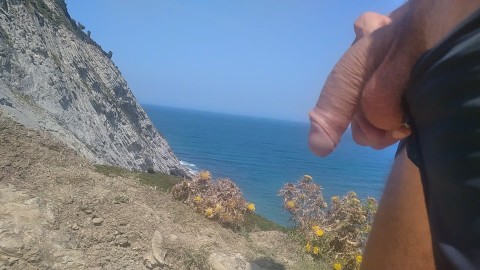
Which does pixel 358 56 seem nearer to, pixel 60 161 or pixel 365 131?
pixel 365 131

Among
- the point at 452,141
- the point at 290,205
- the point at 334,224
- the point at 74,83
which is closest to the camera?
the point at 452,141

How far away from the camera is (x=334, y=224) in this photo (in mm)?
4125

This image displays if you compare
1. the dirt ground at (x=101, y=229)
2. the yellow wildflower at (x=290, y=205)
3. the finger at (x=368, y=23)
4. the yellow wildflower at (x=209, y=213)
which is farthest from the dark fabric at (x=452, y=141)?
the yellow wildflower at (x=290, y=205)

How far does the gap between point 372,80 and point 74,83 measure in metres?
26.5

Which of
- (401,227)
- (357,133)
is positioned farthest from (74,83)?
(401,227)

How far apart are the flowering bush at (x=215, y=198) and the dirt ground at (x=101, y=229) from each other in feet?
0.39

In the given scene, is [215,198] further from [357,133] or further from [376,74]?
[376,74]

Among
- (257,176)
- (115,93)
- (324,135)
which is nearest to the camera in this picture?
(324,135)

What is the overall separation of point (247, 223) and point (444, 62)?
3.38 meters

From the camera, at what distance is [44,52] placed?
2344 cm

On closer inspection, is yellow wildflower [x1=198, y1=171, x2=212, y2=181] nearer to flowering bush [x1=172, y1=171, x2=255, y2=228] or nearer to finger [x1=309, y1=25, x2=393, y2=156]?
flowering bush [x1=172, y1=171, x2=255, y2=228]

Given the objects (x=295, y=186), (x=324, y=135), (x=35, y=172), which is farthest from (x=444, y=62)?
(x=295, y=186)

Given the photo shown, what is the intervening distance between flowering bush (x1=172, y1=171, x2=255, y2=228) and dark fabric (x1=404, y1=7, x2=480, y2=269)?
9.76 feet

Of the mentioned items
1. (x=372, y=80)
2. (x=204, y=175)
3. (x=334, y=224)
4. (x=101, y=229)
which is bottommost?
(x=101, y=229)
